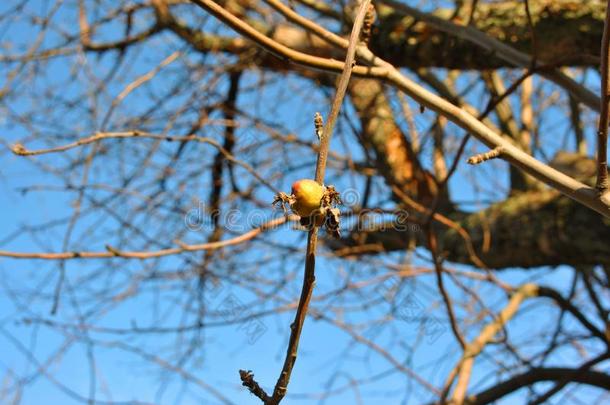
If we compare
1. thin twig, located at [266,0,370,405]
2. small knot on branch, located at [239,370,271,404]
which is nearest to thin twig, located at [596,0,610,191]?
thin twig, located at [266,0,370,405]

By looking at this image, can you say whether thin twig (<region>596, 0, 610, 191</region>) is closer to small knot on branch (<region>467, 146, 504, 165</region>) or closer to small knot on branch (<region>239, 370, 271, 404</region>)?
small knot on branch (<region>467, 146, 504, 165</region>)

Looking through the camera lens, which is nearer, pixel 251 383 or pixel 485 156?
pixel 251 383

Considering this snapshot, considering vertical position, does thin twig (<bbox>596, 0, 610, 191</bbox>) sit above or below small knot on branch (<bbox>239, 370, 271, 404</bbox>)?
above

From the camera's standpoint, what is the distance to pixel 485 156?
→ 101 cm

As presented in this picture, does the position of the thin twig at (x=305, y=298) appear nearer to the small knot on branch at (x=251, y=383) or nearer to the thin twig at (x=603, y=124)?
the small knot on branch at (x=251, y=383)

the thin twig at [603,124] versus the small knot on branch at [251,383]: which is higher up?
the thin twig at [603,124]

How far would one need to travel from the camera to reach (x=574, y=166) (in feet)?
9.53

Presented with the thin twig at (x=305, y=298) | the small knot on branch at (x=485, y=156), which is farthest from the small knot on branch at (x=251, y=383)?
the small knot on branch at (x=485, y=156)

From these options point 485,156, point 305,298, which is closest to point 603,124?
point 485,156

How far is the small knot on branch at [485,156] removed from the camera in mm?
988

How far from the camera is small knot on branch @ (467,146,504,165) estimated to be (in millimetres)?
988

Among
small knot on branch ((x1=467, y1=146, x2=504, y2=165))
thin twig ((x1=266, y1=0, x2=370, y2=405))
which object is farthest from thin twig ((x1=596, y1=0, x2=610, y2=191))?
thin twig ((x1=266, y1=0, x2=370, y2=405))

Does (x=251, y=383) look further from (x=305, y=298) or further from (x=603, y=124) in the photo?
(x=603, y=124)

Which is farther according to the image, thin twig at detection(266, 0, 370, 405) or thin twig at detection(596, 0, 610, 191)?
thin twig at detection(596, 0, 610, 191)
